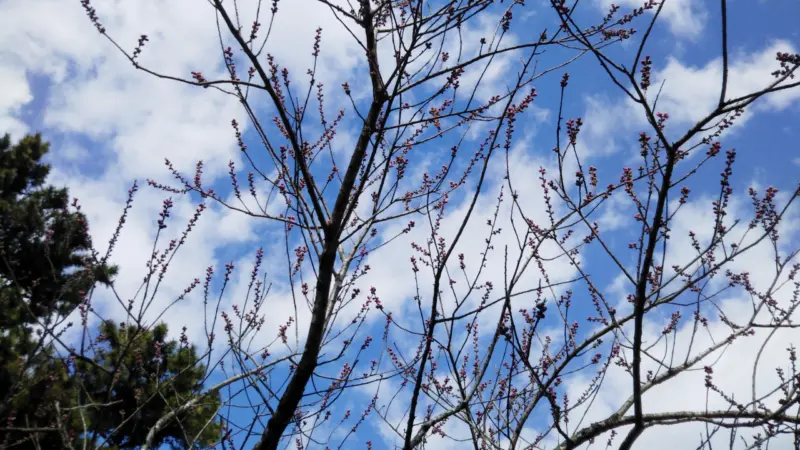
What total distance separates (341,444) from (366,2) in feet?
8.03

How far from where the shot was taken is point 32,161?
44.8 ft

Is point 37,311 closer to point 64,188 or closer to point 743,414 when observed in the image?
point 64,188

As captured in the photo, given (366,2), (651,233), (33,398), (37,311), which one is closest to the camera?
(651,233)

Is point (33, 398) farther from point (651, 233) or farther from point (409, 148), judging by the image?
point (651, 233)

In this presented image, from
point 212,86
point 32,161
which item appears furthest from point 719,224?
point 32,161

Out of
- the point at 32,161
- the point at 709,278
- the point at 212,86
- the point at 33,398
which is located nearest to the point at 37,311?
the point at 33,398

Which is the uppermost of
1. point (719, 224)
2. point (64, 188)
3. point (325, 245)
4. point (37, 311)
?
point (64, 188)

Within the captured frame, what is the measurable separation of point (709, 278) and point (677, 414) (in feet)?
3.82

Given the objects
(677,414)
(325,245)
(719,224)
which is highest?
(719,224)

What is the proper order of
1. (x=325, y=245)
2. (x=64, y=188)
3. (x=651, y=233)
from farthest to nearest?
(x=64, y=188) < (x=325, y=245) < (x=651, y=233)

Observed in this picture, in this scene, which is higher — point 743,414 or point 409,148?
point 409,148

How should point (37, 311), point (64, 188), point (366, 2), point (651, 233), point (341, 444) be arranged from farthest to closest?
point (64, 188) < point (37, 311) < point (341, 444) < point (366, 2) < point (651, 233)

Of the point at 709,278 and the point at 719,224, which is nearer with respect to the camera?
the point at 719,224

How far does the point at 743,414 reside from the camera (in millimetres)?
2217
